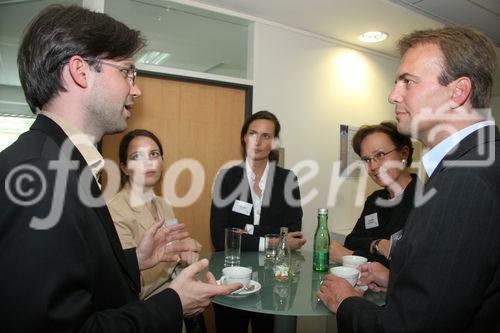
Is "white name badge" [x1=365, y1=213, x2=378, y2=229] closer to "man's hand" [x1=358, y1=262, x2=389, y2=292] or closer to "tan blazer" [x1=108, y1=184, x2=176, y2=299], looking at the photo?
"man's hand" [x1=358, y1=262, x2=389, y2=292]

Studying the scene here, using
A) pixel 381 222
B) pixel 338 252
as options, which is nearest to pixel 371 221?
pixel 381 222

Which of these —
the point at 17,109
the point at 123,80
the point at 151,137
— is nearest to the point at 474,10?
the point at 151,137

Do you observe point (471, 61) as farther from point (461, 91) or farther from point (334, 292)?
point (334, 292)

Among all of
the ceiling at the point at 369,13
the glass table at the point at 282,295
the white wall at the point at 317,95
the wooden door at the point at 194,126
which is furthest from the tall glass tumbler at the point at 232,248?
the ceiling at the point at 369,13

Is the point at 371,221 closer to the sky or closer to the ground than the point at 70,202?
closer to the ground

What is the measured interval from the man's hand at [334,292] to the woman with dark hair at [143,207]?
0.70 metres

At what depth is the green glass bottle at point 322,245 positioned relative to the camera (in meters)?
1.77

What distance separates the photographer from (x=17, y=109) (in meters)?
2.77

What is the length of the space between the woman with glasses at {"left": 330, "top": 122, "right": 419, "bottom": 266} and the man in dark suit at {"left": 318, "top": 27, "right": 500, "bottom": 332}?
772 mm

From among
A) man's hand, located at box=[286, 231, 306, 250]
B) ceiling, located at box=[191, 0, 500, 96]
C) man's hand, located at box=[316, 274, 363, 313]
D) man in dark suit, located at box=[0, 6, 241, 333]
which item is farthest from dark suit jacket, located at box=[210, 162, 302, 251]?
ceiling, located at box=[191, 0, 500, 96]

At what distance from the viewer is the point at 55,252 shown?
26.9 inches

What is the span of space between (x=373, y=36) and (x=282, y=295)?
3184mm

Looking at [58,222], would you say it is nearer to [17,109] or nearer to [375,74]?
[17,109]

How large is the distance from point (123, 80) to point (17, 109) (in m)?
2.26
